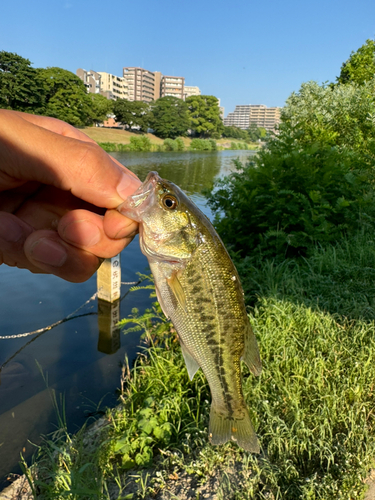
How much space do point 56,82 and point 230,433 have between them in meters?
72.6

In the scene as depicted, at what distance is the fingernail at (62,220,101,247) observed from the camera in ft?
7.09

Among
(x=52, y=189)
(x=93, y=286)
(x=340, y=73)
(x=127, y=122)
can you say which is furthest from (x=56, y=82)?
(x=52, y=189)

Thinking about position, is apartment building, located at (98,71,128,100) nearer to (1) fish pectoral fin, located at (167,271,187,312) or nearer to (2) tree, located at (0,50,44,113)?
(2) tree, located at (0,50,44,113)

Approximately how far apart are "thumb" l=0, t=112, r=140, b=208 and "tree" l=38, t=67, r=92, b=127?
65.6m

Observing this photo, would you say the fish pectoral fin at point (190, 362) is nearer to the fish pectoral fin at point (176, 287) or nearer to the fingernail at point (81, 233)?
the fish pectoral fin at point (176, 287)

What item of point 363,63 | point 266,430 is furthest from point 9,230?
point 363,63

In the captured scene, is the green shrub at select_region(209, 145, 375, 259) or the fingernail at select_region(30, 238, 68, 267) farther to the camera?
the green shrub at select_region(209, 145, 375, 259)

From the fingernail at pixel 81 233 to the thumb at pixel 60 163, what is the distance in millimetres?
187

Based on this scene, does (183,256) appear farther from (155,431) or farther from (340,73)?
(340,73)

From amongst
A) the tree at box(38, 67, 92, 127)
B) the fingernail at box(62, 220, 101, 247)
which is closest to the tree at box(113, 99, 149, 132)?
the tree at box(38, 67, 92, 127)

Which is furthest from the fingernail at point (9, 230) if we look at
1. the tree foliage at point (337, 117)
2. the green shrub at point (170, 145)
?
the green shrub at point (170, 145)

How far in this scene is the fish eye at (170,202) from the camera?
2031mm

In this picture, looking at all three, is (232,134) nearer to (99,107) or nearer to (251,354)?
(99,107)

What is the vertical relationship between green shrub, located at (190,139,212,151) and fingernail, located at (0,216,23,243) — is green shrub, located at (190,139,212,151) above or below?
above
